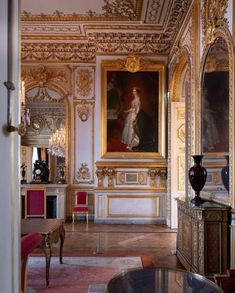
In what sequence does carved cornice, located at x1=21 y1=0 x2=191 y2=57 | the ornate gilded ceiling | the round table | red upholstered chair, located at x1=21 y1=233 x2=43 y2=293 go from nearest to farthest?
1. the round table
2. red upholstered chair, located at x1=21 y1=233 x2=43 y2=293
3. the ornate gilded ceiling
4. carved cornice, located at x1=21 y1=0 x2=191 y2=57

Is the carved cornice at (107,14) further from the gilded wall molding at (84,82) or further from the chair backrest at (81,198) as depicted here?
the chair backrest at (81,198)

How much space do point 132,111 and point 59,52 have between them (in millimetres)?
2534

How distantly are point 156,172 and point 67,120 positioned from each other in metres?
2.65

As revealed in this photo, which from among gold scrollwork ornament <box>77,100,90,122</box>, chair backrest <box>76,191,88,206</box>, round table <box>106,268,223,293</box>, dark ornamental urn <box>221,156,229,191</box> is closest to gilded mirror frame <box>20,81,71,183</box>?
gold scrollwork ornament <box>77,100,90,122</box>

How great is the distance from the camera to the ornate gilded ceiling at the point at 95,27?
693 cm

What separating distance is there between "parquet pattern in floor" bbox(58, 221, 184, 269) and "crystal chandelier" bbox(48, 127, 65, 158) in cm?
195

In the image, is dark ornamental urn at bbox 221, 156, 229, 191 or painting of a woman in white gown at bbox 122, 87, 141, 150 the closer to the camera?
dark ornamental urn at bbox 221, 156, 229, 191

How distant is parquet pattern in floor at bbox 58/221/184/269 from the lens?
18.1 feet

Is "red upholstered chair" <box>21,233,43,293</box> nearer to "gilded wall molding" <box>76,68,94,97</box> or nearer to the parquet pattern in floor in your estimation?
the parquet pattern in floor

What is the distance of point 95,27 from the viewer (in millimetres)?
7969

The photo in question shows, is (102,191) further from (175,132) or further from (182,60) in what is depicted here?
(182,60)

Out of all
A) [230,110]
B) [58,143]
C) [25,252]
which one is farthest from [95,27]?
[25,252]

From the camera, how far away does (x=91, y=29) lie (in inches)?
316

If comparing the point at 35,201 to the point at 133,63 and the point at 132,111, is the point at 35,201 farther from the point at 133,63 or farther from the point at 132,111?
the point at 133,63
